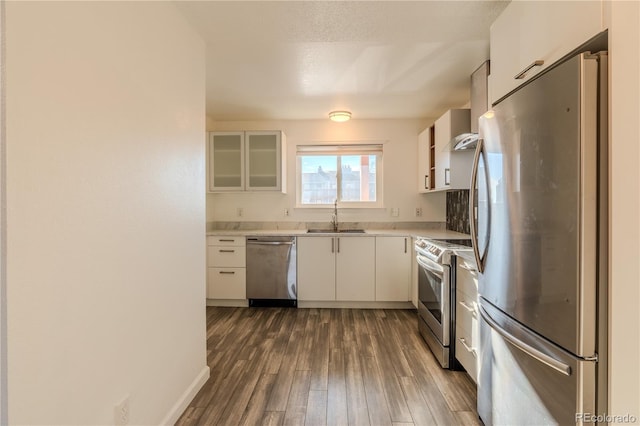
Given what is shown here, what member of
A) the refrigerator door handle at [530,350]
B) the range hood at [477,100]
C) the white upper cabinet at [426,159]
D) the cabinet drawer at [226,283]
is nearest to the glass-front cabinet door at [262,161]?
the cabinet drawer at [226,283]

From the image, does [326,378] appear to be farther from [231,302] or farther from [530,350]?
[231,302]

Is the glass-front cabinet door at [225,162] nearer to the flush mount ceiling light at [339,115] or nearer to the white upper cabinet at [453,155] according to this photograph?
the flush mount ceiling light at [339,115]

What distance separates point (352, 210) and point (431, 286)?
177cm

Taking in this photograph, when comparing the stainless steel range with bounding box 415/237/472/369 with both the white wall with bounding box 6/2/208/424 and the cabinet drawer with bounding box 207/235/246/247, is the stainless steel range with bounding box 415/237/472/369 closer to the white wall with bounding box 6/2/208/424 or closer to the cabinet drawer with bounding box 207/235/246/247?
the white wall with bounding box 6/2/208/424

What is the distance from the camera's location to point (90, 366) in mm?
1049

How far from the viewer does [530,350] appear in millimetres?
1139

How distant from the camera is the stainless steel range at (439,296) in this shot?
2.16 m

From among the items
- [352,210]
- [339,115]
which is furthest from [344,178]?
[339,115]

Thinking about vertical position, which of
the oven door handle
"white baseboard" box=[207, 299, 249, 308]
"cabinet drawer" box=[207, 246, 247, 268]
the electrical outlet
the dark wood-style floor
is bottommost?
the dark wood-style floor

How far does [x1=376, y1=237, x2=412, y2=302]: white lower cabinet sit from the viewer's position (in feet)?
11.2

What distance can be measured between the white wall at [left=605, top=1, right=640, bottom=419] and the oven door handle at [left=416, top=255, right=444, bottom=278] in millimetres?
1339

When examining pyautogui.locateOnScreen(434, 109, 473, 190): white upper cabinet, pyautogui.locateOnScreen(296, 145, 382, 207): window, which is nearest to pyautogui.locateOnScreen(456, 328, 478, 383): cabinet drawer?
pyautogui.locateOnScreen(434, 109, 473, 190): white upper cabinet

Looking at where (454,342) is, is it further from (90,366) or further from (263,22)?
(263,22)

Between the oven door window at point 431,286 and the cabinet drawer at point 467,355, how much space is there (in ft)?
0.67
